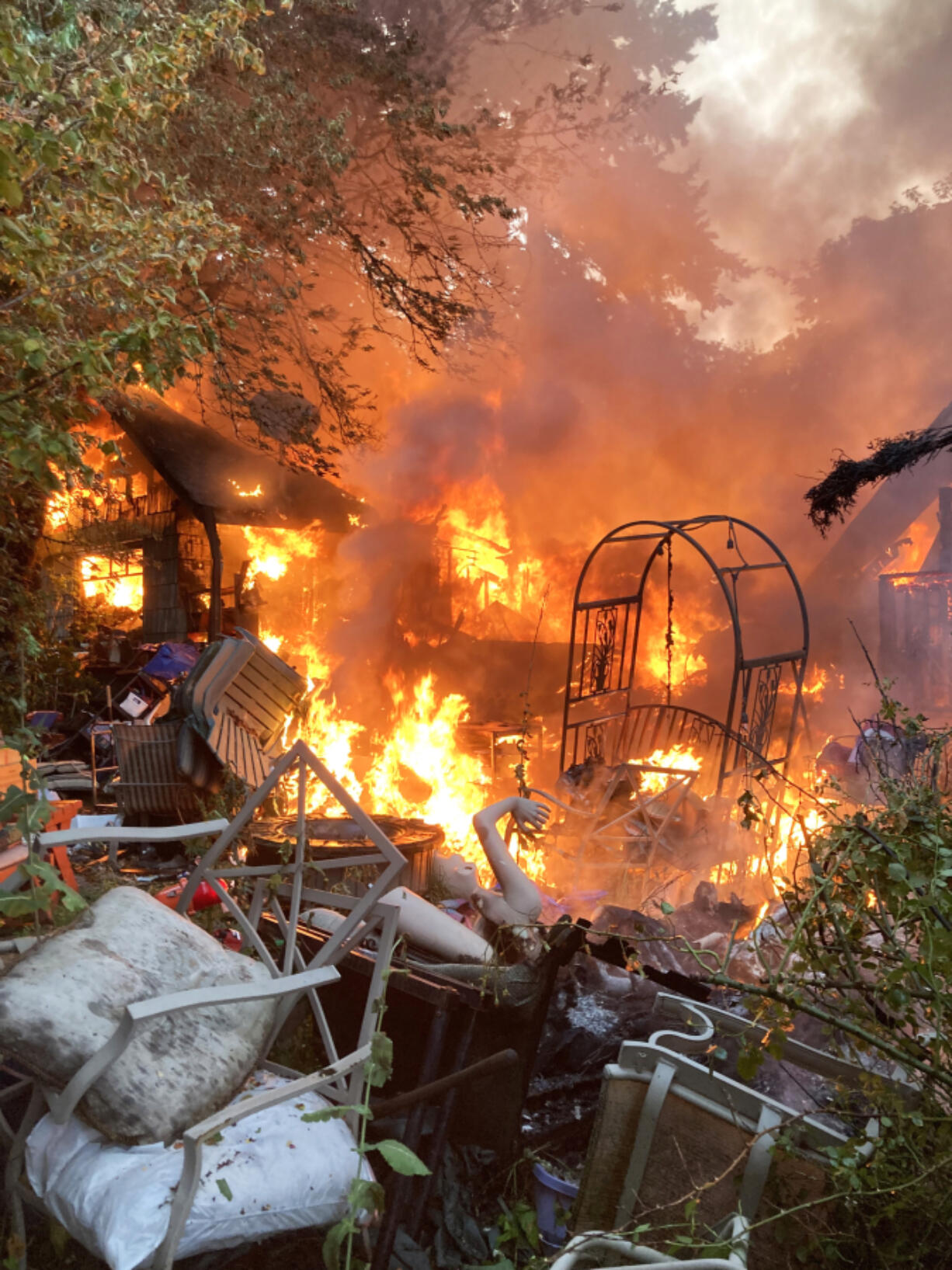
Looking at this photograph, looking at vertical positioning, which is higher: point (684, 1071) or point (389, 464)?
point (389, 464)

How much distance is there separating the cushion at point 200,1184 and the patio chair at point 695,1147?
807mm

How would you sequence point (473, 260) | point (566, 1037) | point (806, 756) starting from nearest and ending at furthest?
point (566, 1037)
point (806, 756)
point (473, 260)

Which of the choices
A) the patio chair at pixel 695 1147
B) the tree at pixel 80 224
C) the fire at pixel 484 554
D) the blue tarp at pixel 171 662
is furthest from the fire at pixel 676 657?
the patio chair at pixel 695 1147

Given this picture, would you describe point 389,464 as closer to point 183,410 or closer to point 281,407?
point 183,410

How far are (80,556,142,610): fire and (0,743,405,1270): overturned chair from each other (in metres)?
13.8

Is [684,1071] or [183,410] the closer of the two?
[684,1071]

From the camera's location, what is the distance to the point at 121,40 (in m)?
4.70

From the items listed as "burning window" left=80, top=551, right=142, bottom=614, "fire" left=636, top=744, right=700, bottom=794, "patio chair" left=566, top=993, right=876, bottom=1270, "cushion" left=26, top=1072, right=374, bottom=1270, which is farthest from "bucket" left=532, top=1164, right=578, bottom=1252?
"burning window" left=80, top=551, right=142, bottom=614

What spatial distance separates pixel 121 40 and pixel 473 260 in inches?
648

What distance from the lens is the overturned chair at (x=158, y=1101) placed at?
2.10 m

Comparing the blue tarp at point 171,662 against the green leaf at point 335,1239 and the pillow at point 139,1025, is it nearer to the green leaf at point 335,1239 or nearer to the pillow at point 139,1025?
the pillow at point 139,1025

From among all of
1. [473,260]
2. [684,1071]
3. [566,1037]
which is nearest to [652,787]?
[566,1037]

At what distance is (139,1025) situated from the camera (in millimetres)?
2227

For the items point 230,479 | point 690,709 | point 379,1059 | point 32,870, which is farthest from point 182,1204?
point 230,479
